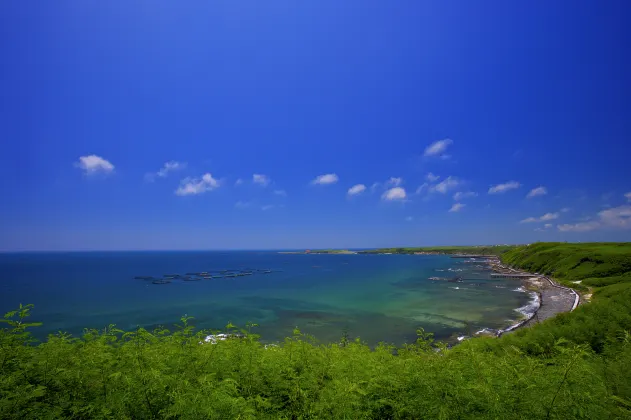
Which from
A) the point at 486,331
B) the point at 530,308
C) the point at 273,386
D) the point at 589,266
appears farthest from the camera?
the point at 589,266

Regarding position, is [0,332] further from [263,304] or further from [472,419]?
[263,304]

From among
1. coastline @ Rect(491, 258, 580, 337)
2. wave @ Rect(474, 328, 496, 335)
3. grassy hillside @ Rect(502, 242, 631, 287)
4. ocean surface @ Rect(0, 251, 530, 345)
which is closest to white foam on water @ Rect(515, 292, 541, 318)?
coastline @ Rect(491, 258, 580, 337)

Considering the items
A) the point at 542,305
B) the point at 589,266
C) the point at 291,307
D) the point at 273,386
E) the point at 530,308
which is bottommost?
the point at 291,307

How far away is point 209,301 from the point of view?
173 feet

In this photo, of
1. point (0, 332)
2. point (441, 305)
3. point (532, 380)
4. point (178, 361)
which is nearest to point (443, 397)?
point (532, 380)

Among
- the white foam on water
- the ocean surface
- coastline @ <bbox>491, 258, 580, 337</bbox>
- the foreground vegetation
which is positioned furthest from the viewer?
the white foam on water

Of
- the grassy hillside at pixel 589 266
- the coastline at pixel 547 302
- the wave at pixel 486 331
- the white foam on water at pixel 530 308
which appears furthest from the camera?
the grassy hillside at pixel 589 266

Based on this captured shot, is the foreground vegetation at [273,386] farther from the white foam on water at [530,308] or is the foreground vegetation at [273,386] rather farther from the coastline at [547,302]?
the white foam on water at [530,308]

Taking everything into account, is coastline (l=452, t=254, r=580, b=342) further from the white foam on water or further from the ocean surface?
the ocean surface

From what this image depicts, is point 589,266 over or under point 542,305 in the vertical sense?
over

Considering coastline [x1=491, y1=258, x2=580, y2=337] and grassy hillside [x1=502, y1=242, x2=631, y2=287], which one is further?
grassy hillside [x1=502, y1=242, x2=631, y2=287]

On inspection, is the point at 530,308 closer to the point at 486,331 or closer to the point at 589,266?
the point at 486,331

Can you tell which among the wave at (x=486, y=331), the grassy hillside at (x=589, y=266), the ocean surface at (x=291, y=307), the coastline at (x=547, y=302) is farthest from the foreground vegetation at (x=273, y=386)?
the grassy hillside at (x=589, y=266)

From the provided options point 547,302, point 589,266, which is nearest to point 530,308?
point 547,302
